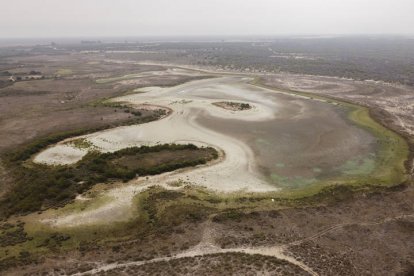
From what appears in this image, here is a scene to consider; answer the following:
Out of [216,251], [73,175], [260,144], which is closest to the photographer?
[216,251]

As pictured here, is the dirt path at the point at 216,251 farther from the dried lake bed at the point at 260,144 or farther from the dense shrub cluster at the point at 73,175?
the dense shrub cluster at the point at 73,175

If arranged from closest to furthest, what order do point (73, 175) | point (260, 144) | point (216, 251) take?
point (216, 251) < point (73, 175) < point (260, 144)

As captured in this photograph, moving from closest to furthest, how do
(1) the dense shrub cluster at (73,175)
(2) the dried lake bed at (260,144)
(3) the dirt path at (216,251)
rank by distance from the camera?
1. (3) the dirt path at (216,251)
2. (1) the dense shrub cluster at (73,175)
3. (2) the dried lake bed at (260,144)

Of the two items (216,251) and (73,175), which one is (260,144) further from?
(216,251)

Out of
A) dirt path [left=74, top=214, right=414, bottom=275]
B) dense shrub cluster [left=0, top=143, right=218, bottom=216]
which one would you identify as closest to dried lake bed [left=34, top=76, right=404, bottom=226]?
dense shrub cluster [left=0, top=143, right=218, bottom=216]

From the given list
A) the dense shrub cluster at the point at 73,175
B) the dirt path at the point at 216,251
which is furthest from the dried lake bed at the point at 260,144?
the dirt path at the point at 216,251

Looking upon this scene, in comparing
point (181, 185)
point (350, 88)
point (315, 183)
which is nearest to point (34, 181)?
point (181, 185)

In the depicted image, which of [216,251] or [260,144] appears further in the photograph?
[260,144]

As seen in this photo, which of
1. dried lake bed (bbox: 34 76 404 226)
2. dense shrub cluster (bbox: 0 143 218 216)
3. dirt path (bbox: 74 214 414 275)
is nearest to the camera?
dirt path (bbox: 74 214 414 275)

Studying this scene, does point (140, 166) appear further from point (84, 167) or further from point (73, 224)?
point (73, 224)

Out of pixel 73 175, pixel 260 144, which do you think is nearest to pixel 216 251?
pixel 73 175

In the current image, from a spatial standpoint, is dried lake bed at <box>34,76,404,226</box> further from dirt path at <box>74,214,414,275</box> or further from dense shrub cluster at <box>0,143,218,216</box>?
dirt path at <box>74,214,414,275</box>
